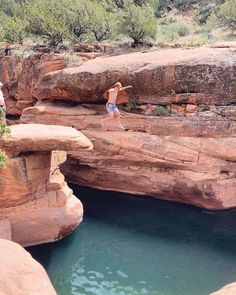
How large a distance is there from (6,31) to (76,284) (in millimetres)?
17159

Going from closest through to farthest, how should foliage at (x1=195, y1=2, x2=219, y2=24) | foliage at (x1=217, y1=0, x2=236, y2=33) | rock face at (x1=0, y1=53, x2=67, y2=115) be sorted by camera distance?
1. rock face at (x1=0, y1=53, x2=67, y2=115)
2. foliage at (x1=217, y1=0, x2=236, y2=33)
3. foliage at (x1=195, y1=2, x2=219, y2=24)

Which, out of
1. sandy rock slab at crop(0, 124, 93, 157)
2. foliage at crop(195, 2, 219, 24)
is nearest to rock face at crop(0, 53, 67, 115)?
sandy rock slab at crop(0, 124, 93, 157)

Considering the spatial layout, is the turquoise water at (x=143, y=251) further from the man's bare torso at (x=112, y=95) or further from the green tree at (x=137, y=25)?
the green tree at (x=137, y=25)

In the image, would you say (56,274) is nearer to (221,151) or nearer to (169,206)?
(169,206)

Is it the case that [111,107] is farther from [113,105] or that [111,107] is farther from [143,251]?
[143,251]

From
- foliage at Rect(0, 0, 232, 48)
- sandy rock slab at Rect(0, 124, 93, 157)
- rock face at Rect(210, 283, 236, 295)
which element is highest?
foliage at Rect(0, 0, 232, 48)

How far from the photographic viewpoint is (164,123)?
638 inches

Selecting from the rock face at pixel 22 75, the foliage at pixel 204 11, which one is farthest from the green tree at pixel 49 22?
the foliage at pixel 204 11

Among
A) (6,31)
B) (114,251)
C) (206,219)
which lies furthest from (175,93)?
(6,31)

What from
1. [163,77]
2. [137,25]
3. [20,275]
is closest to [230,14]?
[137,25]

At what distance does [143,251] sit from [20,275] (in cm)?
546

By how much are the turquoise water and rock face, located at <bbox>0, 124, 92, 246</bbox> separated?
2.02 ft

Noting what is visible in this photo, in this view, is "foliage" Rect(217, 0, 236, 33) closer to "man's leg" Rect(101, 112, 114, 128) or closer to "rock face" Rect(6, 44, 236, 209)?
"rock face" Rect(6, 44, 236, 209)

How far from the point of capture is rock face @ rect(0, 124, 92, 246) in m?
12.8
